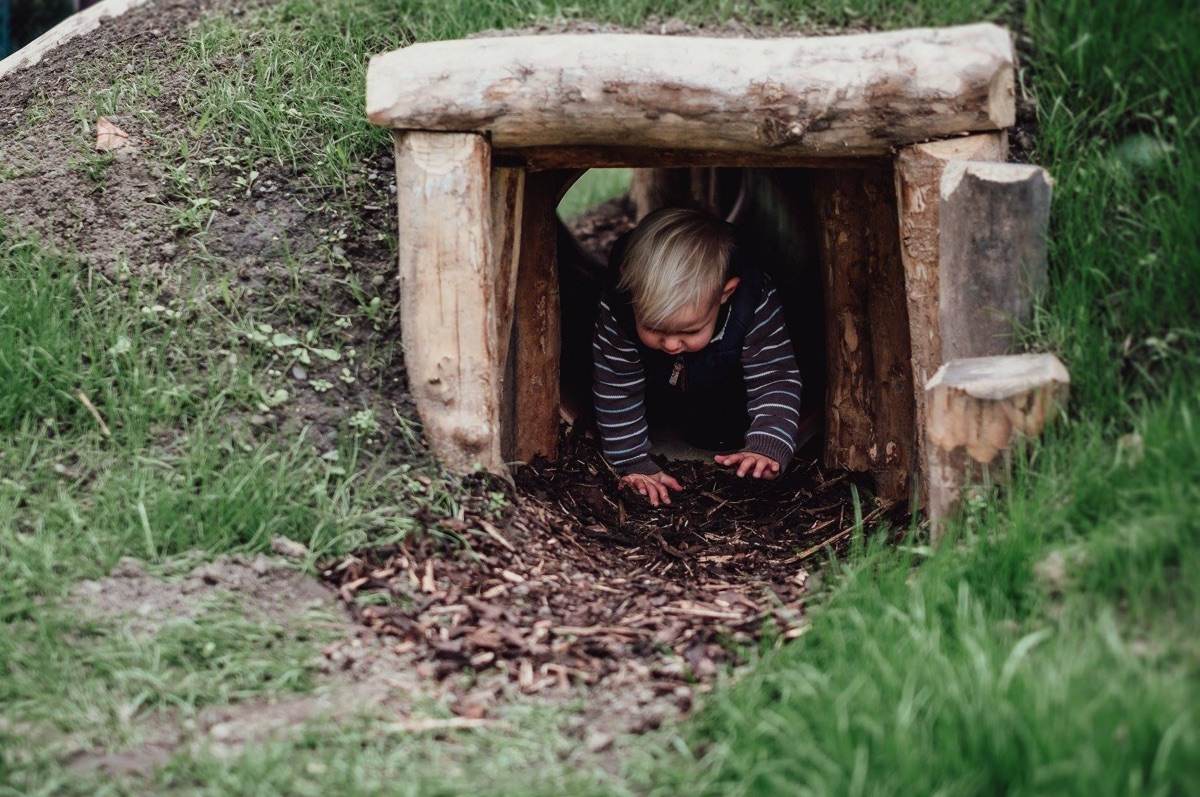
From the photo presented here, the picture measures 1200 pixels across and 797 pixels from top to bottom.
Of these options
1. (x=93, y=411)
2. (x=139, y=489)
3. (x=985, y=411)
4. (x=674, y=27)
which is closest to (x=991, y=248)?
(x=985, y=411)

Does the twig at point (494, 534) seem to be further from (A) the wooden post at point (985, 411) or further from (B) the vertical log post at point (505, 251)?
(A) the wooden post at point (985, 411)

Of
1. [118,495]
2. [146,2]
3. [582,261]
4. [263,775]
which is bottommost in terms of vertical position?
[263,775]

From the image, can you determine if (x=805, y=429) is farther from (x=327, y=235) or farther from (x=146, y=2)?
(x=146, y=2)

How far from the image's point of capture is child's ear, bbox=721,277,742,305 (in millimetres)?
4637

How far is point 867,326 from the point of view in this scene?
4484mm

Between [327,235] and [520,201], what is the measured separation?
684 mm

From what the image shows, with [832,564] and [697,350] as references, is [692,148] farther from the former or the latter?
[832,564]

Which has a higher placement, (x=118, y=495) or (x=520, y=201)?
(x=520, y=201)

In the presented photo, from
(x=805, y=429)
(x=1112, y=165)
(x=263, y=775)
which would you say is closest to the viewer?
(x=263, y=775)

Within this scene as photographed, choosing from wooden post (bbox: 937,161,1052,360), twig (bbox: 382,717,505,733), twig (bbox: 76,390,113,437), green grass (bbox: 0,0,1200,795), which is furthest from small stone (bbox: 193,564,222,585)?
wooden post (bbox: 937,161,1052,360)

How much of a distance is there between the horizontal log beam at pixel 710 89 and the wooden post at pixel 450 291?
4.7 inches

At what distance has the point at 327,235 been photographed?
411 cm

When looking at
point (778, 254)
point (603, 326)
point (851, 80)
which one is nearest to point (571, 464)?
point (603, 326)

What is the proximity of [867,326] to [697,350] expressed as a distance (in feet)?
2.16
